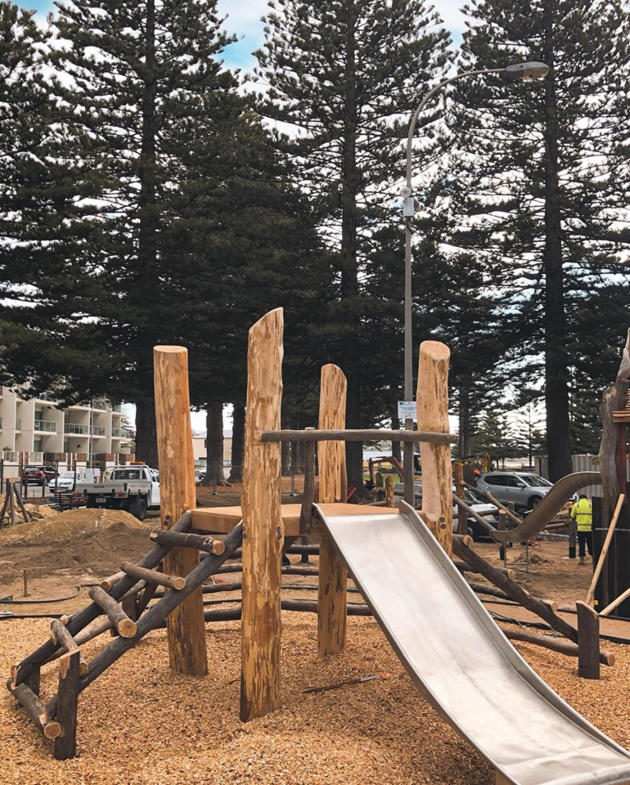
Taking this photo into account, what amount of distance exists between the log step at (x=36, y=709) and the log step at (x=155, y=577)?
1.02 metres

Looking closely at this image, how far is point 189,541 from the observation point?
6.00 m

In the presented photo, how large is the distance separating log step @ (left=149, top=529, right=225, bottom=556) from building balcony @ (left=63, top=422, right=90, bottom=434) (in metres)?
89.1

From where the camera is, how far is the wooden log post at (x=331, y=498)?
725cm

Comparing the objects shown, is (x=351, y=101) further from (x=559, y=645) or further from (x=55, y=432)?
(x=55, y=432)

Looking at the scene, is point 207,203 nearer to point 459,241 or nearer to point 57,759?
point 459,241

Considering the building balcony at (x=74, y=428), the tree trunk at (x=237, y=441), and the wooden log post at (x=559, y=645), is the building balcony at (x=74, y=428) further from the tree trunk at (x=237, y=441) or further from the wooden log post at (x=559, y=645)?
the wooden log post at (x=559, y=645)

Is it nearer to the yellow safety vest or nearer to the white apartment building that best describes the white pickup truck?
the yellow safety vest

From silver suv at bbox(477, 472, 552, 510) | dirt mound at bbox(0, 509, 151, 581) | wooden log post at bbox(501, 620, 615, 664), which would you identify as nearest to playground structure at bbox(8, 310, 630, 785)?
wooden log post at bbox(501, 620, 615, 664)

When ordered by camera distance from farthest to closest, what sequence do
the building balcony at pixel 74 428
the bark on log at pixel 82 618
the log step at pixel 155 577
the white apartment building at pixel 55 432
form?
the building balcony at pixel 74 428, the white apartment building at pixel 55 432, the bark on log at pixel 82 618, the log step at pixel 155 577

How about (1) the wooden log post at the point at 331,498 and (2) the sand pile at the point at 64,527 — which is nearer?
(1) the wooden log post at the point at 331,498

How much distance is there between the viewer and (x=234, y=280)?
30.5m

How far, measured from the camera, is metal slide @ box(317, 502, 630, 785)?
436 cm

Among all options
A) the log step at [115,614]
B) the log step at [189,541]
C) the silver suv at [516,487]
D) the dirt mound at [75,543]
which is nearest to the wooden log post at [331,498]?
the log step at [189,541]

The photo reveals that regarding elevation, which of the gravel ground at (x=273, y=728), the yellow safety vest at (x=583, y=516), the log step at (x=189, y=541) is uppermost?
the log step at (x=189, y=541)
